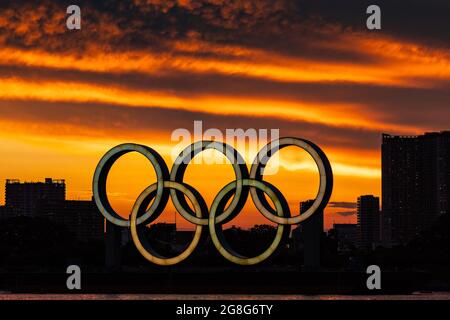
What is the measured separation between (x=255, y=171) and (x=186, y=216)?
6.48 m

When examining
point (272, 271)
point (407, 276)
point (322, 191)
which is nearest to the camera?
point (322, 191)

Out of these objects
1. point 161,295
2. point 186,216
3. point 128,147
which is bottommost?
point 161,295

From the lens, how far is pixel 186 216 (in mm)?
89188

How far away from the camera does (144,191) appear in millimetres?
92125

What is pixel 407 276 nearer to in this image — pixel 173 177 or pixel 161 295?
pixel 161 295

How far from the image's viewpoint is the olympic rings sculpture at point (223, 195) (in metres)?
87.2

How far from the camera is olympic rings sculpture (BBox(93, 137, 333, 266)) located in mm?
87188

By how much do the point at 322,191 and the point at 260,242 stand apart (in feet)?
309

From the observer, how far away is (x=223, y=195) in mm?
89438

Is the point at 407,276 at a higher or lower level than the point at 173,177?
lower
